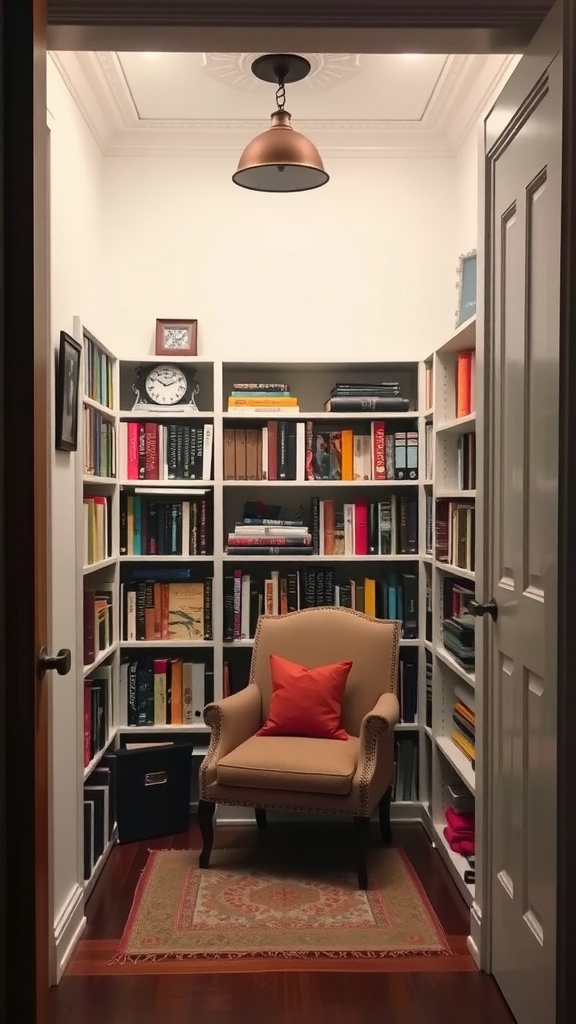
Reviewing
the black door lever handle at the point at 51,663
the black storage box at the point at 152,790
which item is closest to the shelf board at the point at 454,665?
the black storage box at the point at 152,790

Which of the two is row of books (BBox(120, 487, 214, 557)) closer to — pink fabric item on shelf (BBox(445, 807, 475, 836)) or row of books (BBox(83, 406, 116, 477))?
row of books (BBox(83, 406, 116, 477))

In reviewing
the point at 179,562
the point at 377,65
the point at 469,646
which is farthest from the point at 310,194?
the point at 469,646

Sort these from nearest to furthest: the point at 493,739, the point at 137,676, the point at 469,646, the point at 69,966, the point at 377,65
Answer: the point at 493,739
the point at 69,966
the point at 469,646
the point at 377,65
the point at 137,676

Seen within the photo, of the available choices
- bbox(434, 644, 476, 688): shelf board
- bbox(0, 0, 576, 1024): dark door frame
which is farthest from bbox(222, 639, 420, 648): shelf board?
bbox(0, 0, 576, 1024): dark door frame

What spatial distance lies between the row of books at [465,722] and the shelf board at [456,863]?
378mm

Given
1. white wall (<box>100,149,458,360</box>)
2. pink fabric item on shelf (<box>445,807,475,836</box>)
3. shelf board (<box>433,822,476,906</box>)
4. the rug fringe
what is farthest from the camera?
white wall (<box>100,149,458,360</box>)

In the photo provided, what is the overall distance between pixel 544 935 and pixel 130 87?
3.41 meters

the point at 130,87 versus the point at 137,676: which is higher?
Result: the point at 130,87

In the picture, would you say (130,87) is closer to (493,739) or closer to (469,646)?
(469,646)

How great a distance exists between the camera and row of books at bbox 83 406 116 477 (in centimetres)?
316

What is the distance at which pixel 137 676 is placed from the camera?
150 inches

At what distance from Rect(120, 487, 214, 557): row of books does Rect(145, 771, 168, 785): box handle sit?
3.12ft

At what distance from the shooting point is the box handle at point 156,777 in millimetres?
3557

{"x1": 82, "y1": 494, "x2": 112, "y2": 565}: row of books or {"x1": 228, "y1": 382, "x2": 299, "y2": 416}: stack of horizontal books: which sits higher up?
{"x1": 228, "y1": 382, "x2": 299, "y2": 416}: stack of horizontal books
